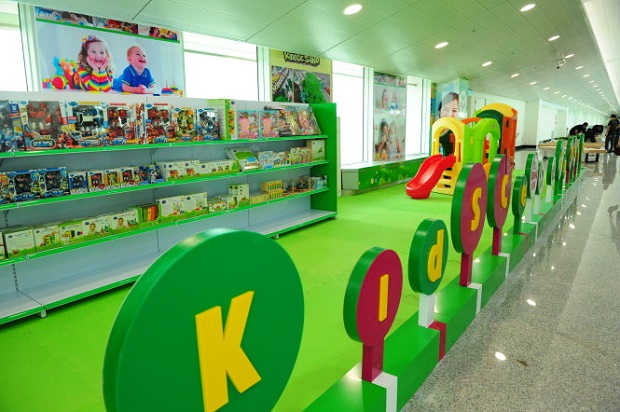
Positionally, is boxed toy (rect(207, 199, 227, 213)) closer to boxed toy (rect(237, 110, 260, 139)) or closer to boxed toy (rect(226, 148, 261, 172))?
boxed toy (rect(226, 148, 261, 172))

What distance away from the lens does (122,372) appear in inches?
37.7

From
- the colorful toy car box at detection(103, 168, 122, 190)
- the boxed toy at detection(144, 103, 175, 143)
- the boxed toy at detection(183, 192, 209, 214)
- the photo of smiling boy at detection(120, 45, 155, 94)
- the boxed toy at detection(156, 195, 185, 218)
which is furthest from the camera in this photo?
the photo of smiling boy at detection(120, 45, 155, 94)

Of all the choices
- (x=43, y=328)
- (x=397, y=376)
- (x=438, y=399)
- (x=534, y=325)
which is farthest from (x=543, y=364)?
(x=43, y=328)

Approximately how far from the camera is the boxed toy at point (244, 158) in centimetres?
513

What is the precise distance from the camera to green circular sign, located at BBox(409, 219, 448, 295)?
7.74ft

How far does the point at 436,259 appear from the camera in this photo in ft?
8.40

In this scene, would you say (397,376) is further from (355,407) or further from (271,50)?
(271,50)

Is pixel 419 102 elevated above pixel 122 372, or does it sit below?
above

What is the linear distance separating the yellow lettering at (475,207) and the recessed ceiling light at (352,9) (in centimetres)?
413

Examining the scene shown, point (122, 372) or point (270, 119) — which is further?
point (270, 119)

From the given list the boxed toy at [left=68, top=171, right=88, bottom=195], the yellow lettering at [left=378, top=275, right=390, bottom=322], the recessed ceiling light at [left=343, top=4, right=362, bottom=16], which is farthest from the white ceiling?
the yellow lettering at [left=378, top=275, right=390, bottom=322]

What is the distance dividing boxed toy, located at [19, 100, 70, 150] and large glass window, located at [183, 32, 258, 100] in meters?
2.79

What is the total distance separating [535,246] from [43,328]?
16.7 ft

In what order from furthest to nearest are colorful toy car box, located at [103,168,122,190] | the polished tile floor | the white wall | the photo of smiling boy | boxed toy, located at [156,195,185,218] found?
1. the white wall
2. the photo of smiling boy
3. boxed toy, located at [156,195,185,218]
4. colorful toy car box, located at [103,168,122,190]
5. the polished tile floor
